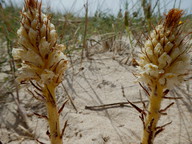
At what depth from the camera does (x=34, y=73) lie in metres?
1.20

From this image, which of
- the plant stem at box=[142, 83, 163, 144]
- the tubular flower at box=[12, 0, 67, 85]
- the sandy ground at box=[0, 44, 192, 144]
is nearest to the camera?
the tubular flower at box=[12, 0, 67, 85]

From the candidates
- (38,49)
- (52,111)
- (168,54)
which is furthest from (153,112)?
(38,49)

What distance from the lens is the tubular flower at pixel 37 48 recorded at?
3.77 feet

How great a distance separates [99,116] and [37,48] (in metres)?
1.23

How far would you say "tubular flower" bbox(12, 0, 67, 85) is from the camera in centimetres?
115

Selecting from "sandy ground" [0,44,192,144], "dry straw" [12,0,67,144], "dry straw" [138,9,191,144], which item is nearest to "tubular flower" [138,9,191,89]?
"dry straw" [138,9,191,144]

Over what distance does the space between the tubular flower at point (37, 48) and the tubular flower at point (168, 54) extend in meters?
0.55

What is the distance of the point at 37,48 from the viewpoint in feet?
3.85

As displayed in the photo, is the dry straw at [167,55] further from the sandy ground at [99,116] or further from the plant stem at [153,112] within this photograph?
the sandy ground at [99,116]

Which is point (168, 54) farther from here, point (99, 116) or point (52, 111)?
point (99, 116)

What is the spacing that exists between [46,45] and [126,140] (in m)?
1.16

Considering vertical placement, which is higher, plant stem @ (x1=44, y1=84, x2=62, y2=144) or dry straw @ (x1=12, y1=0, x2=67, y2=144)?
dry straw @ (x1=12, y1=0, x2=67, y2=144)

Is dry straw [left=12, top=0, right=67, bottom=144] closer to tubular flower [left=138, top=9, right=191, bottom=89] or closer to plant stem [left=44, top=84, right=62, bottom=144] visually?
plant stem [left=44, top=84, right=62, bottom=144]

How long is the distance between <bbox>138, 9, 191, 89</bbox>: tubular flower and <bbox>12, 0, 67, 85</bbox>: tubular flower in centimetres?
55
